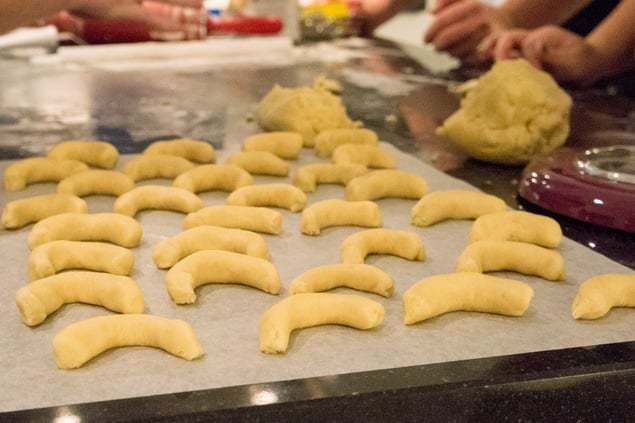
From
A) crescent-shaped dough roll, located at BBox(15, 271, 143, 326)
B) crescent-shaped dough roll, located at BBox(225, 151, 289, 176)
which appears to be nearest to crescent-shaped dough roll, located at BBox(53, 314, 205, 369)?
crescent-shaped dough roll, located at BBox(15, 271, 143, 326)

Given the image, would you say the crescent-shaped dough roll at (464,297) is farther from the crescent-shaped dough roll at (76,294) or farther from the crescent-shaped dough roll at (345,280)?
the crescent-shaped dough roll at (76,294)

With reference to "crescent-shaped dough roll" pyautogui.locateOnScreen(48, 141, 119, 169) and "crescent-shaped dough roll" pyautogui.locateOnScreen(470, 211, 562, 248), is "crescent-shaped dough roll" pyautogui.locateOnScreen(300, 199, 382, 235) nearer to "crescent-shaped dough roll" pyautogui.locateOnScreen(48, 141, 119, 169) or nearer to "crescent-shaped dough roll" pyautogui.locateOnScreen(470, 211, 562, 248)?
"crescent-shaped dough roll" pyautogui.locateOnScreen(470, 211, 562, 248)

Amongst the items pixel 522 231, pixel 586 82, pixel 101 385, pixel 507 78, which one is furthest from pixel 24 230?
pixel 586 82

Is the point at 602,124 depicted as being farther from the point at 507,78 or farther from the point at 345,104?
the point at 345,104

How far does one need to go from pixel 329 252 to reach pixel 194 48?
1.90 metres

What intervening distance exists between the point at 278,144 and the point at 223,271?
1.92 ft

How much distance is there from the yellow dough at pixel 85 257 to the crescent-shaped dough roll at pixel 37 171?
344 millimetres

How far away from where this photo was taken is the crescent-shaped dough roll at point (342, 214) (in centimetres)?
114

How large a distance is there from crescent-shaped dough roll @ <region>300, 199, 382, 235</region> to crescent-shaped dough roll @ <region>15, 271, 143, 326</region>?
313mm

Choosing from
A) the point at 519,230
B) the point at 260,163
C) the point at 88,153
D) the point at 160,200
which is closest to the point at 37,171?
the point at 88,153

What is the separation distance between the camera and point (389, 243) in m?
1.05

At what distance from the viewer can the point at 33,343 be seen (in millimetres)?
812

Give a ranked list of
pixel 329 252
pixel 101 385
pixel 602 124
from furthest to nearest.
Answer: pixel 602 124, pixel 329 252, pixel 101 385

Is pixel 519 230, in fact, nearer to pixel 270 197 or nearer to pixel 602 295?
pixel 602 295
